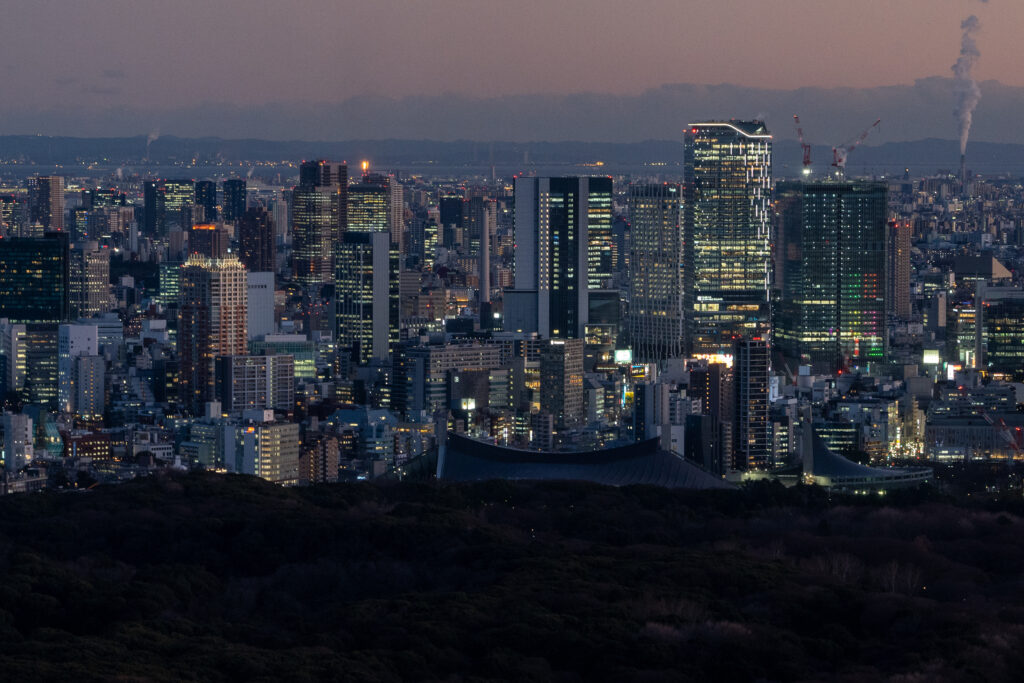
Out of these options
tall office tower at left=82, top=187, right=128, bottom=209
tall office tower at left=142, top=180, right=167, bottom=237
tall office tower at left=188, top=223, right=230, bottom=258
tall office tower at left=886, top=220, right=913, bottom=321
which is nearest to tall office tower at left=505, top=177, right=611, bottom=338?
tall office tower at left=886, top=220, right=913, bottom=321

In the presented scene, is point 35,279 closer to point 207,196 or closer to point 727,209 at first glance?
point 727,209

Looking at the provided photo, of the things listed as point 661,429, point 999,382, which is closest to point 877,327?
point 999,382

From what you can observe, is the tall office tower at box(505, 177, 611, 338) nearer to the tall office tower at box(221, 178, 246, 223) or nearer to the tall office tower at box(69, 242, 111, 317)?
the tall office tower at box(69, 242, 111, 317)

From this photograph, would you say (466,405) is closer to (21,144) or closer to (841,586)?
(841,586)

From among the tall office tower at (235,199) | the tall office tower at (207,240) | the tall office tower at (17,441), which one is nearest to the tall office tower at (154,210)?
the tall office tower at (235,199)

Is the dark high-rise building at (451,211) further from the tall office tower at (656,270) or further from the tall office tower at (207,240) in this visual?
the tall office tower at (656,270)

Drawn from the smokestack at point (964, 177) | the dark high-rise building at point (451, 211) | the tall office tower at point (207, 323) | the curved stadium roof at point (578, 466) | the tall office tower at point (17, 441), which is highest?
the smokestack at point (964, 177)
